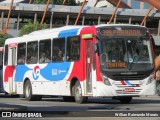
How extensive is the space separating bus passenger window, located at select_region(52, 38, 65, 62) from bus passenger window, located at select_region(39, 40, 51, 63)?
0.49 metres

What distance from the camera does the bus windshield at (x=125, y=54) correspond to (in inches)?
826

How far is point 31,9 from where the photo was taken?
7894 cm

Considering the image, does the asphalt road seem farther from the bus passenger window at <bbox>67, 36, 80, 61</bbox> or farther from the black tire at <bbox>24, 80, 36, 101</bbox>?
the black tire at <bbox>24, 80, 36, 101</bbox>

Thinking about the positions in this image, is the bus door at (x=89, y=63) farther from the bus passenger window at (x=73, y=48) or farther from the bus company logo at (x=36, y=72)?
the bus company logo at (x=36, y=72)

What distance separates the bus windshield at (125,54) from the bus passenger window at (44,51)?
3855mm

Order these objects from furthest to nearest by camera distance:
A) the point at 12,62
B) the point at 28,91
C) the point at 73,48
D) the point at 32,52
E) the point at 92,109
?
the point at 12,62 → the point at 28,91 → the point at 32,52 → the point at 73,48 → the point at 92,109

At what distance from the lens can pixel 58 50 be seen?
76.7 ft

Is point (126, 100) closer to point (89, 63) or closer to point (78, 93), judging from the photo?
point (78, 93)

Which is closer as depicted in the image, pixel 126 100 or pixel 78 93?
pixel 78 93

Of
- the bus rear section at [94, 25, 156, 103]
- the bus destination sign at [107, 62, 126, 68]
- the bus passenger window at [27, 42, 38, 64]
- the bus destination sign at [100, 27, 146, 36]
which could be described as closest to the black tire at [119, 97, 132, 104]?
the bus rear section at [94, 25, 156, 103]

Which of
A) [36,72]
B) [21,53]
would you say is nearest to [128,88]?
[36,72]

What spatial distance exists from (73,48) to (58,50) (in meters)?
1.26

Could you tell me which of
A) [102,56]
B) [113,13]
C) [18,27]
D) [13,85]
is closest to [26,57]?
[13,85]

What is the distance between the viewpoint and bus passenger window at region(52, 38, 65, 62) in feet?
75.9
